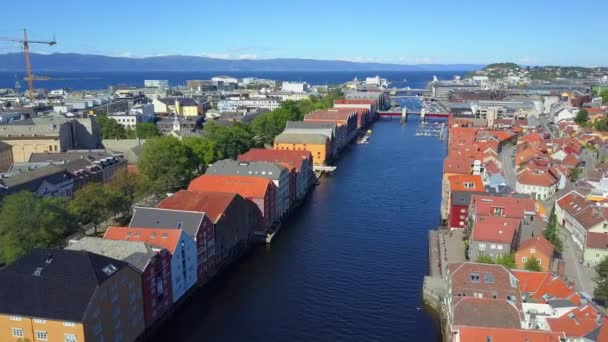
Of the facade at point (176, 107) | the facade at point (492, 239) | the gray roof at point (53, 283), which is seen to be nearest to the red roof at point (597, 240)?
the facade at point (492, 239)

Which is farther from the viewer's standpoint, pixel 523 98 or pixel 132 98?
pixel 523 98

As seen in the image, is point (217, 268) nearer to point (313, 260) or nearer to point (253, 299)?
point (253, 299)

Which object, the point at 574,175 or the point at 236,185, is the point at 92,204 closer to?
the point at 236,185

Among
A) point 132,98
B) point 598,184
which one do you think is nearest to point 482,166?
point 598,184

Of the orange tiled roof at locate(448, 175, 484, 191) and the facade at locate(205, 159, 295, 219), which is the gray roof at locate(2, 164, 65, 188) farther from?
the orange tiled roof at locate(448, 175, 484, 191)

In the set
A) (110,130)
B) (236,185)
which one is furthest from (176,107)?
(236,185)

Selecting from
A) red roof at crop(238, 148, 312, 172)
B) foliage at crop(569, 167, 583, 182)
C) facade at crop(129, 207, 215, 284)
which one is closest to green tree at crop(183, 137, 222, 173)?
red roof at crop(238, 148, 312, 172)

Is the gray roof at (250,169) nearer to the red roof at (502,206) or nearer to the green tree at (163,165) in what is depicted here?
the green tree at (163,165)
